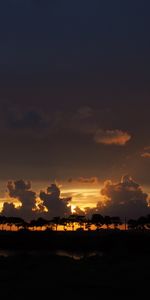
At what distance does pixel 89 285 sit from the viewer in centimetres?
2228

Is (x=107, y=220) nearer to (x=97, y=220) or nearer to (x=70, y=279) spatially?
(x=97, y=220)

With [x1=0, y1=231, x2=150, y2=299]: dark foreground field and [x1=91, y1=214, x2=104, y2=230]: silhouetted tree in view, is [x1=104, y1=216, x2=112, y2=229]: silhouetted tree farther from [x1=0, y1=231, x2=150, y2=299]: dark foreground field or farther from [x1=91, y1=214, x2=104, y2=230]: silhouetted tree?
[x1=0, y1=231, x2=150, y2=299]: dark foreground field

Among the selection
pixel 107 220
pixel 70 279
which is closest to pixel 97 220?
pixel 107 220

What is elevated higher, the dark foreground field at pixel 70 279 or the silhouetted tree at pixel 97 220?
the silhouetted tree at pixel 97 220

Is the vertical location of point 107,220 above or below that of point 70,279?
above

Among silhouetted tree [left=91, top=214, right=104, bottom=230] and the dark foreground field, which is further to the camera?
silhouetted tree [left=91, top=214, right=104, bottom=230]

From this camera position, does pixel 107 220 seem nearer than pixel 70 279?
No

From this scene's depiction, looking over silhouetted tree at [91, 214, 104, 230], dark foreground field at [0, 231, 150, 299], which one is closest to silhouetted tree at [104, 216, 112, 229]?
silhouetted tree at [91, 214, 104, 230]

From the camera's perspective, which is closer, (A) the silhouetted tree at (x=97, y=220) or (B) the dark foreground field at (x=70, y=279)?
(B) the dark foreground field at (x=70, y=279)

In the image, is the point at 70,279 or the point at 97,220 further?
the point at 97,220

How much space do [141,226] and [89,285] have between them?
168 m

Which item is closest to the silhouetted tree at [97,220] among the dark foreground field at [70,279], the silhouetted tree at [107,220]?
the silhouetted tree at [107,220]

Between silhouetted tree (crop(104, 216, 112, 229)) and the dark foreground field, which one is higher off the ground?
silhouetted tree (crop(104, 216, 112, 229))

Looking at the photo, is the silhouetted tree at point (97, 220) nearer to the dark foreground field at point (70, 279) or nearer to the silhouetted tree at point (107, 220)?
the silhouetted tree at point (107, 220)
